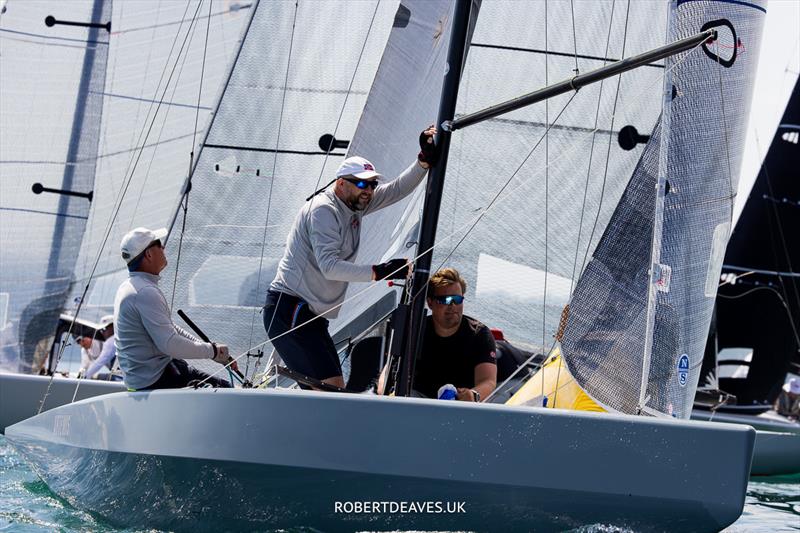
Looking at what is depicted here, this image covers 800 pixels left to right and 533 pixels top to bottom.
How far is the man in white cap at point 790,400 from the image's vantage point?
15.0 metres

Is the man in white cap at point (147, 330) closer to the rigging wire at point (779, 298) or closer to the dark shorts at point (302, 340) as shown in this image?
the dark shorts at point (302, 340)

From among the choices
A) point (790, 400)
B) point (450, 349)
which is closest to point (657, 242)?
point (450, 349)

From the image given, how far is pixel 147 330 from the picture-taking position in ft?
16.5

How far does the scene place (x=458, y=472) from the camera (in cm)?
396

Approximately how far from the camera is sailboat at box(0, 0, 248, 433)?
12.1m

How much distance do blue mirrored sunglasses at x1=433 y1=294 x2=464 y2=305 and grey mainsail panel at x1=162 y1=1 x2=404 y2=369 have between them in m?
3.70

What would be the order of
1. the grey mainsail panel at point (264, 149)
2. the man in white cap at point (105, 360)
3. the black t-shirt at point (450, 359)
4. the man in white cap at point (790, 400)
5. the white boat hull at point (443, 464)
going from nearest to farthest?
the white boat hull at point (443, 464) < the black t-shirt at point (450, 359) < the grey mainsail panel at point (264, 149) < the man in white cap at point (105, 360) < the man in white cap at point (790, 400)

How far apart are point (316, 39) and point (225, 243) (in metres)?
1.74

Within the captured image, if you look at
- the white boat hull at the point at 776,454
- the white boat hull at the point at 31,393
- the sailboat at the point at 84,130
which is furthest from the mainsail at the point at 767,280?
the white boat hull at the point at 31,393

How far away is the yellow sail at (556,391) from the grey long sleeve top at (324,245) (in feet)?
3.22

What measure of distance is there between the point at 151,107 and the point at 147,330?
8.27 meters

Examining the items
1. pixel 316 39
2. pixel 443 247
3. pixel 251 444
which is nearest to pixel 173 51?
pixel 316 39

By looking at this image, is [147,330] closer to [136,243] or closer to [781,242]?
[136,243]

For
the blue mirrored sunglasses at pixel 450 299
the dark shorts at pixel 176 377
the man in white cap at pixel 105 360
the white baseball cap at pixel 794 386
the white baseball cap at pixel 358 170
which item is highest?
the white baseball cap at pixel 358 170
